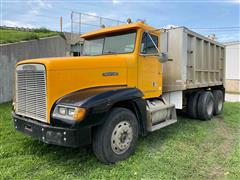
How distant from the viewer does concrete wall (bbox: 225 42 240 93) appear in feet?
73.0

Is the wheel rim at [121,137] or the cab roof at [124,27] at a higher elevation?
the cab roof at [124,27]

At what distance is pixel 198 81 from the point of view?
25.0ft

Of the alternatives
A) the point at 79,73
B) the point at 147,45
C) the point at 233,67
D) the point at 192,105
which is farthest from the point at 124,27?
the point at 233,67

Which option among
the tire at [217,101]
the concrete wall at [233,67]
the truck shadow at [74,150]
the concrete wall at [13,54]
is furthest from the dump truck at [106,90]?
the concrete wall at [233,67]

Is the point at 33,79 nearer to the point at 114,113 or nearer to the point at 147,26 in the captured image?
the point at 114,113

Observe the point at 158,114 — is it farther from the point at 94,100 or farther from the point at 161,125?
the point at 94,100

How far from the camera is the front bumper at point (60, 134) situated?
3.58 m

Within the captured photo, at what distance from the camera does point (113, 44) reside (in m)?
5.30

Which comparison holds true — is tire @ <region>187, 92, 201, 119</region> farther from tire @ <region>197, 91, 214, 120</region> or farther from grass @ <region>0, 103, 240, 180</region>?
grass @ <region>0, 103, 240, 180</region>

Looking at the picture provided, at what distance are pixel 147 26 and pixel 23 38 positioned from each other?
8116 mm

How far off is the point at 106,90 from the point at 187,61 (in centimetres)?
366

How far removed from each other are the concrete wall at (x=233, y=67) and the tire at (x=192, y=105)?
16.8 m

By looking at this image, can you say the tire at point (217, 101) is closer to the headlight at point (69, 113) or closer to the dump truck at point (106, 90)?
the dump truck at point (106, 90)

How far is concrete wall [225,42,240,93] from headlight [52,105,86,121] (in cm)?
2215
